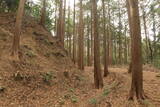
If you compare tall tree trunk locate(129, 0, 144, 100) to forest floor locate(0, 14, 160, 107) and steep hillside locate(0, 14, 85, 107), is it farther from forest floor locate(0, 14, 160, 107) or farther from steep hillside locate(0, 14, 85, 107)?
steep hillside locate(0, 14, 85, 107)

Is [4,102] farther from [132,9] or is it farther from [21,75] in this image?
[132,9]

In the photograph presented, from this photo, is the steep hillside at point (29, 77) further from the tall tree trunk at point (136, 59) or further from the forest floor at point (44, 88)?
the tall tree trunk at point (136, 59)

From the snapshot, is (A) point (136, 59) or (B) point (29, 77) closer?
(A) point (136, 59)

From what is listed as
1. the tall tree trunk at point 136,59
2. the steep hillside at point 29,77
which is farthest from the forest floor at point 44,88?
the tall tree trunk at point 136,59

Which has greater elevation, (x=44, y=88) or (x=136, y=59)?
(x=136, y=59)

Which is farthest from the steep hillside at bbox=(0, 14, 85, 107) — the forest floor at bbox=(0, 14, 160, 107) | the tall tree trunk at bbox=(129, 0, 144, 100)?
the tall tree trunk at bbox=(129, 0, 144, 100)

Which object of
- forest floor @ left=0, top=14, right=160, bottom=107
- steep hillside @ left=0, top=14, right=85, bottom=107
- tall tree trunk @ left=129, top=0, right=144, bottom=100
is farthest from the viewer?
steep hillside @ left=0, top=14, right=85, bottom=107

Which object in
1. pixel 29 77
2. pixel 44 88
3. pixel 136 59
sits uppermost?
pixel 136 59

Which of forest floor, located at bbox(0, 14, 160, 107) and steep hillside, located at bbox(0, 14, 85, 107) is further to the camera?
steep hillside, located at bbox(0, 14, 85, 107)

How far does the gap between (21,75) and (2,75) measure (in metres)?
0.84

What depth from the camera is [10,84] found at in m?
6.02

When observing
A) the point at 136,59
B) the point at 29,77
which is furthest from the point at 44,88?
the point at 136,59

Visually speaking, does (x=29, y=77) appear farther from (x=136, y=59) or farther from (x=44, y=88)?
(x=136, y=59)

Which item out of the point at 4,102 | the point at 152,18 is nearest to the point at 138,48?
the point at 4,102
